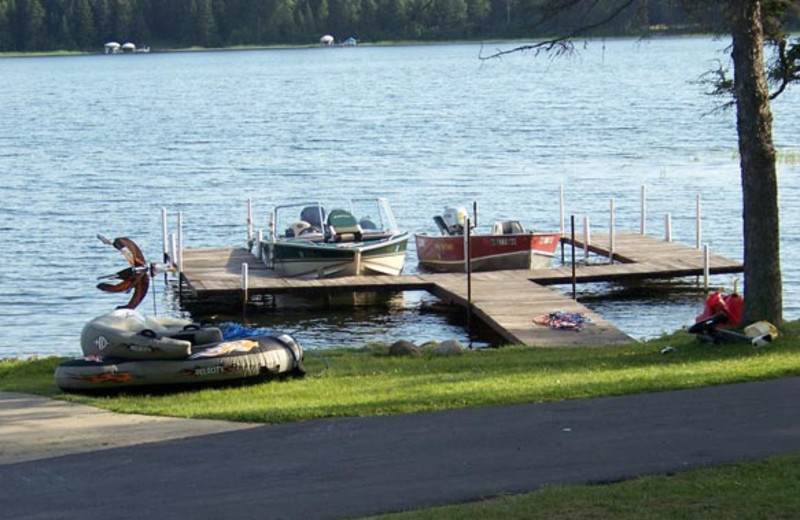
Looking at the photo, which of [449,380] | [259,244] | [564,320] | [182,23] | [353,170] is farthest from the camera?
[182,23]

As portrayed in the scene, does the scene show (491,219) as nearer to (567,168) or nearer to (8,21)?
(567,168)

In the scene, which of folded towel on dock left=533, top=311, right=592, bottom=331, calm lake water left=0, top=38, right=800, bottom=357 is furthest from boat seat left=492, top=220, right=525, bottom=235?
folded towel on dock left=533, top=311, right=592, bottom=331

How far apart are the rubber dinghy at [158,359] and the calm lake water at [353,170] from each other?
583 cm

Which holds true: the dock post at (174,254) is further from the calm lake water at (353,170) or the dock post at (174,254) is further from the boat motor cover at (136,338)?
the boat motor cover at (136,338)

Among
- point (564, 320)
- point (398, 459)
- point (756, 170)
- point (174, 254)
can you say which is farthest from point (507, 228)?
point (398, 459)

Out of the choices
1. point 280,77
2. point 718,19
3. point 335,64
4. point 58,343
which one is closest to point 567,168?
point 58,343

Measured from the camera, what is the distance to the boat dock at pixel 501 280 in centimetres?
2570

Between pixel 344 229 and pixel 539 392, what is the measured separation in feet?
59.0

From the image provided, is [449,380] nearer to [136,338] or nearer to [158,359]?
[158,359]

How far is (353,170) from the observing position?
187 feet

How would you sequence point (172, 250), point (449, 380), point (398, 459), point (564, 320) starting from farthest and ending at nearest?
point (172, 250)
point (564, 320)
point (449, 380)
point (398, 459)

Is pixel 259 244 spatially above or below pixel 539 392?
above

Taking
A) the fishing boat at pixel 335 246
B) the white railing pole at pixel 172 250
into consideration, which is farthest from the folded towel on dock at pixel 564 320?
the white railing pole at pixel 172 250

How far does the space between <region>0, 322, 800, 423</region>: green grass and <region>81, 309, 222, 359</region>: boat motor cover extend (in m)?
0.49
